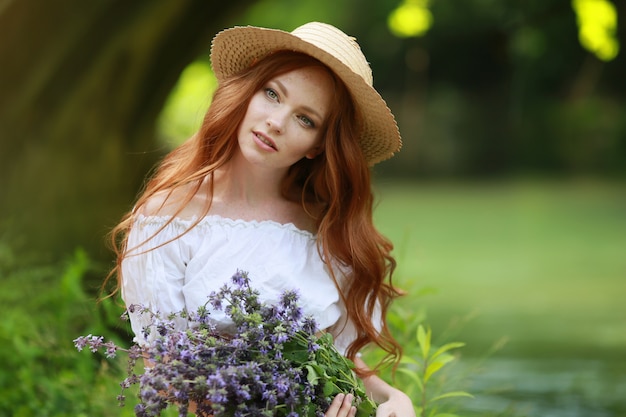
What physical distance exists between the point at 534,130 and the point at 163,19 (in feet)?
47.9

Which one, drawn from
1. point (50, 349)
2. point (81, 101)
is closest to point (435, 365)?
point (50, 349)

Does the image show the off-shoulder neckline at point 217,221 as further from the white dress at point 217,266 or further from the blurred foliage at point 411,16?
the blurred foliage at point 411,16

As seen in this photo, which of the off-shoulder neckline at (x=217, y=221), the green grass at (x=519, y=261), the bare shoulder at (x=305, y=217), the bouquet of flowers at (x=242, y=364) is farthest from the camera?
the green grass at (x=519, y=261)

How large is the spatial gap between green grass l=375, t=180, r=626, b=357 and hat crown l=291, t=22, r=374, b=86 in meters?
0.87

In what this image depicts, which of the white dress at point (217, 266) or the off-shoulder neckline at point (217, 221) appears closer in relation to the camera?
the white dress at point (217, 266)

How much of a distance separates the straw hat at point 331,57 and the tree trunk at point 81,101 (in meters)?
2.61

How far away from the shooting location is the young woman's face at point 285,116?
289 cm

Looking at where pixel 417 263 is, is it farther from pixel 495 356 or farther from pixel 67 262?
pixel 67 262

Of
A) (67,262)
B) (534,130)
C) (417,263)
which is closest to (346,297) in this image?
(67,262)

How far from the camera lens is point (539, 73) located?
68.8 feet

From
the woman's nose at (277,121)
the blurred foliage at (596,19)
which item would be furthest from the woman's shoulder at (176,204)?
the blurred foliage at (596,19)

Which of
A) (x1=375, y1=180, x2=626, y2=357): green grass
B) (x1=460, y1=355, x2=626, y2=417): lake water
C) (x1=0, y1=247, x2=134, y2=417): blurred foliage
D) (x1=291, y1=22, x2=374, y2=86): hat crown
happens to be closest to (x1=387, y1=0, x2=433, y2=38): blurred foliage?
(x1=375, y1=180, x2=626, y2=357): green grass

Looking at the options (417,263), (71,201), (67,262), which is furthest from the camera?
(417,263)

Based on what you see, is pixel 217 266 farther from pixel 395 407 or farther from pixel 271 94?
pixel 395 407
